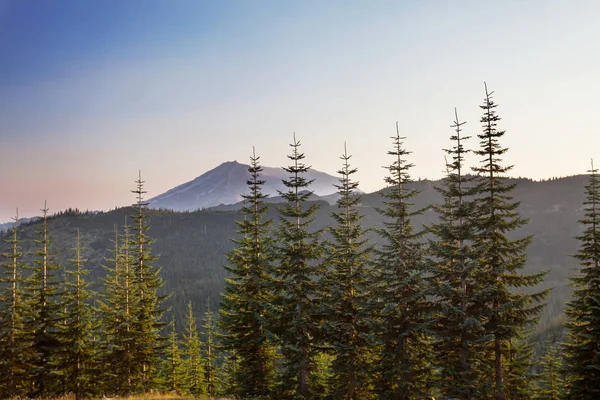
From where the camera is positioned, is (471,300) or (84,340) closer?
(471,300)

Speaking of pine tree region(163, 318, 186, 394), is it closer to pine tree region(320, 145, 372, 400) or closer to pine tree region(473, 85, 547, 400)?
pine tree region(320, 145, 372, 400)

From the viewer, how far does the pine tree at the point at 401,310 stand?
21.3m

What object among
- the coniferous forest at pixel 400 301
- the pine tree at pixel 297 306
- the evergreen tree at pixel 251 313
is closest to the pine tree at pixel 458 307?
the coniferous forest at pixel 400 301

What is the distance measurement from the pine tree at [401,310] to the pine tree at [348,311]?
2.99 feet

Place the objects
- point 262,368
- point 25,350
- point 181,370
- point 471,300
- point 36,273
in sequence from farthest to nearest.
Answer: point 181,370 < point 36,273 < point 25,350 < point 262,368 < point 471,300

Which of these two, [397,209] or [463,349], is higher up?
[397,209]

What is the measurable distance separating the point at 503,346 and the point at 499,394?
2681 millimetres

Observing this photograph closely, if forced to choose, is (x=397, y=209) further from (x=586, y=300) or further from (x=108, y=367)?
(x=108, y=367)

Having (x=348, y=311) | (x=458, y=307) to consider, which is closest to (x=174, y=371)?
(x=348, y=311)

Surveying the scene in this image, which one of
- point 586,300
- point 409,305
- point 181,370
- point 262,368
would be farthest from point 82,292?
point 586,300

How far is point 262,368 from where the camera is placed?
84.2 ft

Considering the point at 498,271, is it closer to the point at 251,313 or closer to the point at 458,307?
the point at 458,307

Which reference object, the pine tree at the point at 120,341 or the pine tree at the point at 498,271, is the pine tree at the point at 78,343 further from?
the pine tree at the point at 498,271

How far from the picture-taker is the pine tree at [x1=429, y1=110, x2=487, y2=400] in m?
20.7
